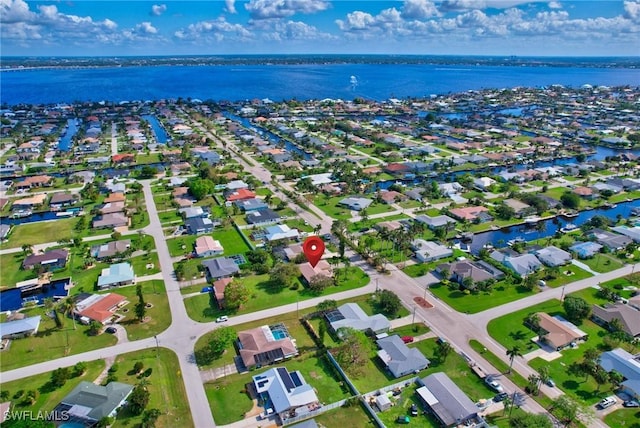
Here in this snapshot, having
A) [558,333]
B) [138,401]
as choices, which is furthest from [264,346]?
[558,333]

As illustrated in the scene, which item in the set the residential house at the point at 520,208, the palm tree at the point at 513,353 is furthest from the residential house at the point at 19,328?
the residential house at the point at 520,208

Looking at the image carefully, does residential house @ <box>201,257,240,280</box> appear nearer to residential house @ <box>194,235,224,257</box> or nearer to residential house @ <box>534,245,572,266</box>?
residential house @ <box>194,235,224,257</box>

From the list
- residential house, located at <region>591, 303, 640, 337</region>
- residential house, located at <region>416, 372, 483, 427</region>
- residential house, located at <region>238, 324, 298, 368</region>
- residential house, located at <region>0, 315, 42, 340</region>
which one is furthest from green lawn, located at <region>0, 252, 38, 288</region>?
residential house, located at <region>591, 303, 640, 337</region>

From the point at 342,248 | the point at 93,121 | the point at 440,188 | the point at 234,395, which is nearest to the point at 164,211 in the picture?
the point at 342,248

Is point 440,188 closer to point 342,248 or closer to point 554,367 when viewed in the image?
point 342,248

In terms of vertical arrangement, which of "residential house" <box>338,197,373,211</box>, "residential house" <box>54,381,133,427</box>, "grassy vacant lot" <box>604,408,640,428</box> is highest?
"residential house" <box>338,197,373,211</box>

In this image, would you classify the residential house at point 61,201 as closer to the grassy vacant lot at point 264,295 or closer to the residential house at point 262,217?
the residential house at point 262,217

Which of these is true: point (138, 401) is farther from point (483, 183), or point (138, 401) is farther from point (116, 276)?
point (483, 183)
